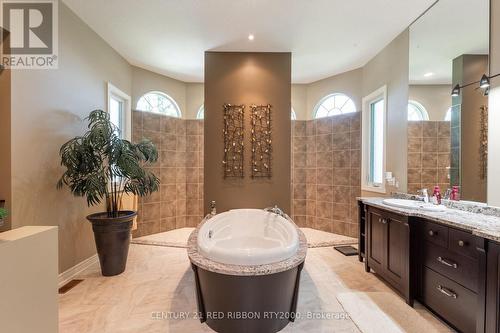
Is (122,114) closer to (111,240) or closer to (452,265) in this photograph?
(111,240)

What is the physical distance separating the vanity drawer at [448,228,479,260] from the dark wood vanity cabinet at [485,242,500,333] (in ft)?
0.36

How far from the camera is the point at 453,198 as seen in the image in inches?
91.4

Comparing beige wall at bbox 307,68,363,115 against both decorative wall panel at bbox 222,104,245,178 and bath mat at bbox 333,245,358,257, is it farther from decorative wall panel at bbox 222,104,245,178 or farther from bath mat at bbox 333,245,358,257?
bath mat at bbox 333,245,358,257

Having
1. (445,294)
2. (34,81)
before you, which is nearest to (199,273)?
(445,294)

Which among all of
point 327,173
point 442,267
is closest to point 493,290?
point 442,267

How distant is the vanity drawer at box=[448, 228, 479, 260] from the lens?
1.59 m

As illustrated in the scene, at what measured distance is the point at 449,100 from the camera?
2381 mm

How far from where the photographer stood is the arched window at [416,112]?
2655 millimetres

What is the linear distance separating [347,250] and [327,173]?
4.80 feet

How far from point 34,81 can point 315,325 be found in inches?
126

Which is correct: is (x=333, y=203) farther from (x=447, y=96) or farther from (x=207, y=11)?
(x=207, y=11)

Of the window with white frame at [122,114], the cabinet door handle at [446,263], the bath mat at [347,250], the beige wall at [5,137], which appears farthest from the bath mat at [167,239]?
the cabinet door handle at [446,263]

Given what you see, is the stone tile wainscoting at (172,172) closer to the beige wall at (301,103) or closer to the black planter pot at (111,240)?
the black planter pot at (111,240)

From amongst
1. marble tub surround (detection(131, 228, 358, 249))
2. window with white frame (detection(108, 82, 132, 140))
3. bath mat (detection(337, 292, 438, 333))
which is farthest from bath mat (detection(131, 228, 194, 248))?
bath mat (detection(337, 292, 438, 333))
